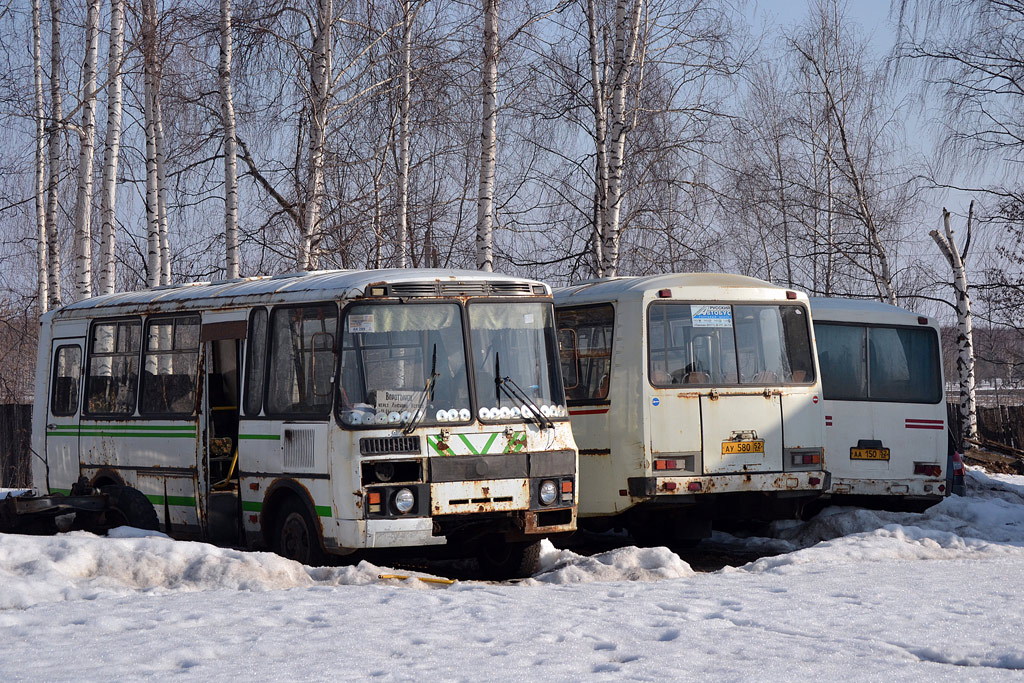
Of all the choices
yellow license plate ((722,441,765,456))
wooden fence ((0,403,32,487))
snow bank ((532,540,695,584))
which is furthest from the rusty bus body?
wooden fence ((0,403,32,487))

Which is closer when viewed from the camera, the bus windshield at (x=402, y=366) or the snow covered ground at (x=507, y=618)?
the snow covered ground at (x=507, y=618)

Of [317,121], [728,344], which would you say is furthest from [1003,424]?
[728,344]

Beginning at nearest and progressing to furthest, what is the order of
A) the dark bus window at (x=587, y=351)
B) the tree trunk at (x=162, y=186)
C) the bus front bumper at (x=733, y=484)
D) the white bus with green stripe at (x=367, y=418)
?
the white bus with green stripe at (x=367, y=418) < the bus front bumper at (x=733, y=484) < the dark bus window at (x=587, y=351) < the tree trunk at (x=162, y=186)

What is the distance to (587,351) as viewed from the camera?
13.7 meters

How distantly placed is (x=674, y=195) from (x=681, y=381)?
46.8 ft

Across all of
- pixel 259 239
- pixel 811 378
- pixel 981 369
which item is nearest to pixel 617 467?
pixel 811 378

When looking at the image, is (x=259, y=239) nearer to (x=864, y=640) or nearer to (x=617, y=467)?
(x=617, y=467)

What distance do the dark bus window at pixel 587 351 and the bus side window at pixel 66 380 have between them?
540 centimetres

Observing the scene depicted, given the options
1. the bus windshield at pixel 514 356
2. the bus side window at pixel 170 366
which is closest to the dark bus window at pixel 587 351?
the bus windshield at pixel 514 356

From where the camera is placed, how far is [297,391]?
36.5 feet

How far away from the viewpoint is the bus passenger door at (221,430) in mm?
12055

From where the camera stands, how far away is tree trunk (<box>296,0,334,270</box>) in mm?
18312

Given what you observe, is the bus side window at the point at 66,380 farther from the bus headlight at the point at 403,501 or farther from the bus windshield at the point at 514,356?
the bus windshield at the point at 514,356

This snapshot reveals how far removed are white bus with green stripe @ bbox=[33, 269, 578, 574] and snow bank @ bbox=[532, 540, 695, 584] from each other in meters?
0.39
